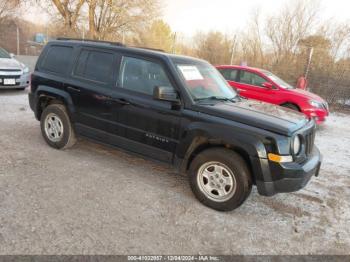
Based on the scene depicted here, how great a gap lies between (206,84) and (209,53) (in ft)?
57.7

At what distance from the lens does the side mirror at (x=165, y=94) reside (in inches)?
129

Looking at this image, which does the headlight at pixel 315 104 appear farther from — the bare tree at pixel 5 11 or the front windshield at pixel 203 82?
the bare tree at pixel 5 11

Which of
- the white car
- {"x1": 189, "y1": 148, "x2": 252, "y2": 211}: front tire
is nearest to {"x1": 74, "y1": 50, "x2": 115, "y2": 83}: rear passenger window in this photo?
{"x1": 189, "y1": 148, "x2": 252, "y2": 211}: front tire

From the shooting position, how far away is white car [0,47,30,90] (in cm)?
829

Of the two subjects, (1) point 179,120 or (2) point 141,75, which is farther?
(2) point 141,75

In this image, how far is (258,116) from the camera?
3.22m

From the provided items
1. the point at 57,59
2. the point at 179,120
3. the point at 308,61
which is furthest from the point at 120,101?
the point at 308,61

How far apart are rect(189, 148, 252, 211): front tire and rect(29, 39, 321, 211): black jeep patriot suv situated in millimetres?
11

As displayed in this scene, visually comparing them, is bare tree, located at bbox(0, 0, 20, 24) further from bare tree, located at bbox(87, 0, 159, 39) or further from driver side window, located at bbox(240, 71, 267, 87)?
driver side window, located at bbox(240, 71, 267, 87)

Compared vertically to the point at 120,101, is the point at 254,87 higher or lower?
higher

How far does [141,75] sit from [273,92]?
17.8 ft

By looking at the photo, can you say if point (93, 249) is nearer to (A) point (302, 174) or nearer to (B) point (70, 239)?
(B) point (70, 239)

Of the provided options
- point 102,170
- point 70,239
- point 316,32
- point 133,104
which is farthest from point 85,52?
point 316,32

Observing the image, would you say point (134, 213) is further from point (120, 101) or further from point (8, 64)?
point (8, 64)
